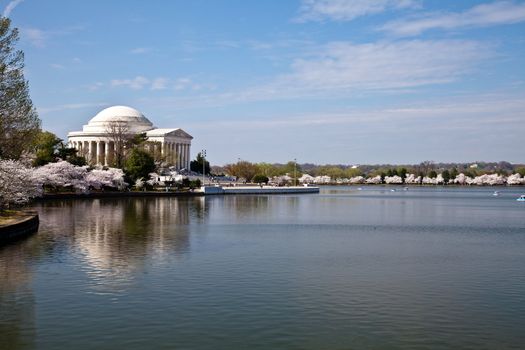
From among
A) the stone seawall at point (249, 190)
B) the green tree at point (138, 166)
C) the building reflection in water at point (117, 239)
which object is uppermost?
the green tree at point (138, 166)

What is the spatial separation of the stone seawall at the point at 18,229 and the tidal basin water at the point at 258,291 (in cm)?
74

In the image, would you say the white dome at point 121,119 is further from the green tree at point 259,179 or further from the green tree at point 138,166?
the green tree at point 138,166

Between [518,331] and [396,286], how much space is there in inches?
214

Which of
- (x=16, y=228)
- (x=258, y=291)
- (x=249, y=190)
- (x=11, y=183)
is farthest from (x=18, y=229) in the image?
(x=249, y=190)

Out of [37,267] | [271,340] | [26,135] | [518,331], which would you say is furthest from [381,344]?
[26,135]

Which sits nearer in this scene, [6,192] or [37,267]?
[37,267]

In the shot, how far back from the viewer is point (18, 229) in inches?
1238

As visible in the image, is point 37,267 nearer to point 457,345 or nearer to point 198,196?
point 457,345

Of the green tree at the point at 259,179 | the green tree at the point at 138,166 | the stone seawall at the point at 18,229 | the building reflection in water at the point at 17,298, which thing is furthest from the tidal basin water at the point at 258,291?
the green tree at the point at 259,179

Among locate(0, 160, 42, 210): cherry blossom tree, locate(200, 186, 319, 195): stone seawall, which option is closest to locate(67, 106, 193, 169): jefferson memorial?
locate(200, 186, 319, 195): stone seawall

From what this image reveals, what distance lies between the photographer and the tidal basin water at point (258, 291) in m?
14.3

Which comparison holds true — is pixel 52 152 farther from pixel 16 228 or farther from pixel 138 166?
pixel 16 228

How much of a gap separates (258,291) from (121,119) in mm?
124831

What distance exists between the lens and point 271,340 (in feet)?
45.9
